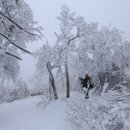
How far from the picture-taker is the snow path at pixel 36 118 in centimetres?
1435

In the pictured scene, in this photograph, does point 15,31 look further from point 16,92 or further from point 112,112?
point 16,92

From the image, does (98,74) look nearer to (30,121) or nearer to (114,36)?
(114,36)

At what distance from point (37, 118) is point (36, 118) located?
6 centimetres

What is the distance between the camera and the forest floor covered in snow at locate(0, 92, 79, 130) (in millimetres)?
14297

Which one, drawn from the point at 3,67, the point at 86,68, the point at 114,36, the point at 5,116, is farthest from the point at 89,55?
the point at 5,116

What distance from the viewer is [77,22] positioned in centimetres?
2244

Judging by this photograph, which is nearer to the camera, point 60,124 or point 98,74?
point 60,124

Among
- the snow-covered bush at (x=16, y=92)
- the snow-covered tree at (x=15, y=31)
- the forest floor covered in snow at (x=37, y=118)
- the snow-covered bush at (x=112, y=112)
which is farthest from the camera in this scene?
the snow-covered bush at (x=16, y=92)

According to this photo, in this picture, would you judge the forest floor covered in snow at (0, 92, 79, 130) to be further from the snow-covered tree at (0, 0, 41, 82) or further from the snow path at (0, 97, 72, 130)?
the snow-covered tree at (0, 0, 41, 82)

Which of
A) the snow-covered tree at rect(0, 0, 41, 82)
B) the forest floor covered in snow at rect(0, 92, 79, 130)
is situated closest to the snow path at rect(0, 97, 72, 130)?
the forest floor covered in snow at rect(0, 92, 79, 130)

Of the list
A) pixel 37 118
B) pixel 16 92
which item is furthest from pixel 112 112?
pixel 16 92

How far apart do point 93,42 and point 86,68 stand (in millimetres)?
2088

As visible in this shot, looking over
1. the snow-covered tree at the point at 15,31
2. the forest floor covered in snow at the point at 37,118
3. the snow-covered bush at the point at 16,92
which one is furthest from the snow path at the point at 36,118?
the snow-covered bush at the point at 16,92

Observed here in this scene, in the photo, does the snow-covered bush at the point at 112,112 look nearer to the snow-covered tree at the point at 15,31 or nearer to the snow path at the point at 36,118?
the snow path at the point at 36,118
